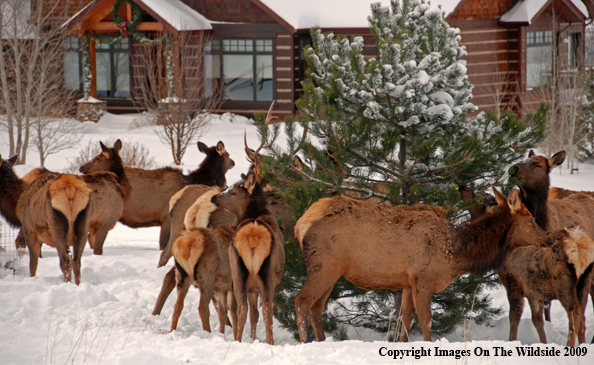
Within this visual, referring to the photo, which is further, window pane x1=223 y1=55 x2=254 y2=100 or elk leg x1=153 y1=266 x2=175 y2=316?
window pane x1=223 y1=55 x2=254 y2=100

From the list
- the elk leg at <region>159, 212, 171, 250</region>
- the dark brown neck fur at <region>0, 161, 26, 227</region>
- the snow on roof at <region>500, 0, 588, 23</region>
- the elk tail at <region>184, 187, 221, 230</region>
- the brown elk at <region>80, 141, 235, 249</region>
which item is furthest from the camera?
the snow on roof at <region>500, 0, 588, 23</region>

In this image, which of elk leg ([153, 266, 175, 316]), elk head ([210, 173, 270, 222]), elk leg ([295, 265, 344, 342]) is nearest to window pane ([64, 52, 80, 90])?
elk leg ([153, 266, 175, 316])

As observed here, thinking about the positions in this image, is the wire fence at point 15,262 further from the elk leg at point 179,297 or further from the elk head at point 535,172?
the elk head at point 535,172

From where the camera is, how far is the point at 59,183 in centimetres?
805

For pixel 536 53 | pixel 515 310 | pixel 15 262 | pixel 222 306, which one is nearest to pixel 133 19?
pixel 536 53

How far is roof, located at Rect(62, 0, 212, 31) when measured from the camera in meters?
21.9

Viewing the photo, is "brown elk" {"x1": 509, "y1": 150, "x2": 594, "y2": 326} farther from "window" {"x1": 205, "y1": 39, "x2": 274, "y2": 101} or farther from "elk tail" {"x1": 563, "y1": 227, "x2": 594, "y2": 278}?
"window" {"x1": 205, "y1": 39, "x2": 274, "y2": 101}

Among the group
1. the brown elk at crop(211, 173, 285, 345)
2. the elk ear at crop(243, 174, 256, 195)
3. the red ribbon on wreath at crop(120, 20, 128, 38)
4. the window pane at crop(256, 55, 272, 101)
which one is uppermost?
the red ribbon on wreath at crop(120, 20, 128, 38)

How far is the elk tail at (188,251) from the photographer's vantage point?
252 inches

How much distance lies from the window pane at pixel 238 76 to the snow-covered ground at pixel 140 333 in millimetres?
14717

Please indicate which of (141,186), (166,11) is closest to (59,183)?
(141,186)

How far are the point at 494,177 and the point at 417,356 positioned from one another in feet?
8.45

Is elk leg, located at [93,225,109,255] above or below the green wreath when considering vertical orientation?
below

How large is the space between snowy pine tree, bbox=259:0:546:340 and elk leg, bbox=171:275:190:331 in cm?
112
